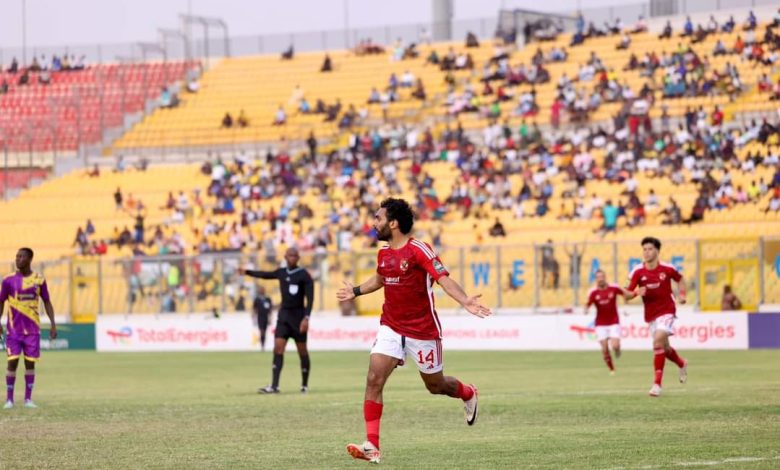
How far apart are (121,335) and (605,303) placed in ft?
67.2

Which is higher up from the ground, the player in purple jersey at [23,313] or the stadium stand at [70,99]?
the stadium stand at [70,99]

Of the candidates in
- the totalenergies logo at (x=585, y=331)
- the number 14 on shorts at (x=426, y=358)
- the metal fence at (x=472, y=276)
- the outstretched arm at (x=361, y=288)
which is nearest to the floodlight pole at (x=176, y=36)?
the metal fence at (x=472, y=276)

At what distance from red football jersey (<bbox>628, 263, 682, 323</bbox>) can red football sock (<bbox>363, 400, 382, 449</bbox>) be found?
9.49m

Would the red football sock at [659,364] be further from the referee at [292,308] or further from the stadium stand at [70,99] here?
the stadium stand at [70,99]

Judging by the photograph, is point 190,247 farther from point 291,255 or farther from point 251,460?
point 251,460

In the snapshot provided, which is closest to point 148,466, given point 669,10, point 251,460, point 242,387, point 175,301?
point 251,460

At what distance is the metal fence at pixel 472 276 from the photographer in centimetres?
3744

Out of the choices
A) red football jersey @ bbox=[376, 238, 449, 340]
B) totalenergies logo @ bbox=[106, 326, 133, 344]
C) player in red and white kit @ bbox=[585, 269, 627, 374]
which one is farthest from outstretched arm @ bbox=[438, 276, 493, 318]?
totalenergies logo @ bbox=[106, 326, 133, 344]

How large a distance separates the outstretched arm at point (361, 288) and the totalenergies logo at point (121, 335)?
3295 centimetres

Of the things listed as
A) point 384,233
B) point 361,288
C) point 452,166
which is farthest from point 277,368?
point 452,166

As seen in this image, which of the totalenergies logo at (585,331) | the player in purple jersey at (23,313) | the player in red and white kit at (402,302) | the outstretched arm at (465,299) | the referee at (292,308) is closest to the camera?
the outstretched arm at (465,299)

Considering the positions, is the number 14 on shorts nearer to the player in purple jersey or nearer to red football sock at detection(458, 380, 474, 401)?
red football sock at detection(458, 380, 474, 401)

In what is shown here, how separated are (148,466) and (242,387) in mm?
12688

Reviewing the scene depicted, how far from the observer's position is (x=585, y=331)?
1529 inches
